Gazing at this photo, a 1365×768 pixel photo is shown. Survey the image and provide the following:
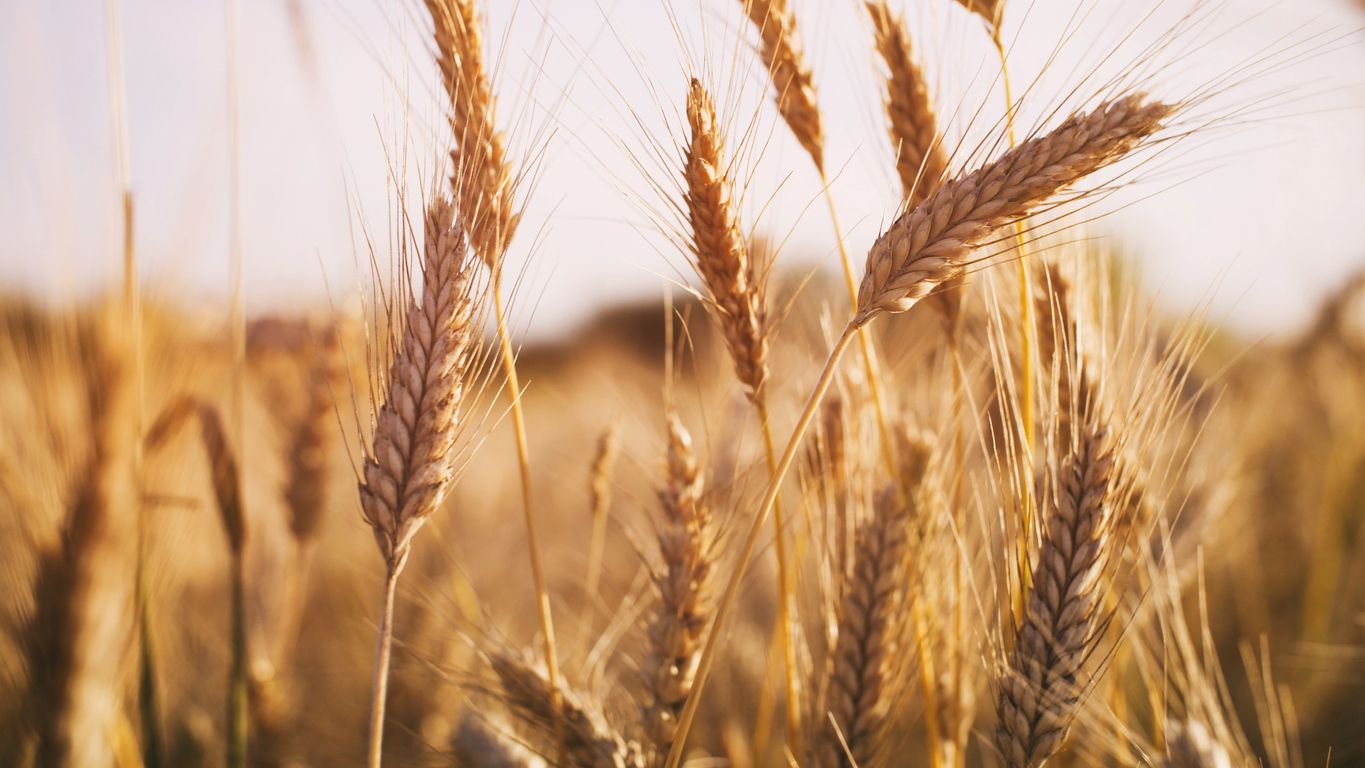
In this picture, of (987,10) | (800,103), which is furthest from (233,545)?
(987,10)

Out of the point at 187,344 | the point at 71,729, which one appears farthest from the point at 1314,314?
the point at 71,729

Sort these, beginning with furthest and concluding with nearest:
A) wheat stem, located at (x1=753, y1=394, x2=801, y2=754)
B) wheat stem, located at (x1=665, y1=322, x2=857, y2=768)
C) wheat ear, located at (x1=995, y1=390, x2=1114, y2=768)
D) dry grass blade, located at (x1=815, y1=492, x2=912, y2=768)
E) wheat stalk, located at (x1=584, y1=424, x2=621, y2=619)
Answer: wheat stalk, located at (x1=584, y1=424, x2=621, y2=619) < dry grass blade, located at (x1=815, y1=492, x2=912, y2=768) < wheat stem, located at (x1=753, y1=394, x2=801, y2=754) < wheat ear, located at (x1=995, y1=390, x2=1114, y2=768) < wheat stem, located at (x1=665, y1=322, x2=857, y2=768)

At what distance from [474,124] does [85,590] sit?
0.99 metres

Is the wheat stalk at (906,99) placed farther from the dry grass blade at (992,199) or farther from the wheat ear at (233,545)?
the wheat ear at (233,545)

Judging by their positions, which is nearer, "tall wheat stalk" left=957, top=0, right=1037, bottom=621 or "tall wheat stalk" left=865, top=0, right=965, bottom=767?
"tall wheat stalk" left=957, top=0, right=1037, bottom=621

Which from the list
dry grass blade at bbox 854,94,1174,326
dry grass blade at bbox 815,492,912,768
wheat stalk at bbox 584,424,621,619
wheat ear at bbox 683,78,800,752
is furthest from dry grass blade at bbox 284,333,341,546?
dry grass blade at bbox 854,94,1174,326

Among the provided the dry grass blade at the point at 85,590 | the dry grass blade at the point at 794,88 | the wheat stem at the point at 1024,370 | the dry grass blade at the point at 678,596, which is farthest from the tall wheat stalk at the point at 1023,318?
the dry grass blade at the point at 85,590

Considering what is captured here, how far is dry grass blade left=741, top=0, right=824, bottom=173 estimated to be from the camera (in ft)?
3.43

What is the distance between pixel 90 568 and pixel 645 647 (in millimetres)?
903

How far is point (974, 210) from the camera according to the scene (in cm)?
76

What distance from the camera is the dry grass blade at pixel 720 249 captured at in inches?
33.3

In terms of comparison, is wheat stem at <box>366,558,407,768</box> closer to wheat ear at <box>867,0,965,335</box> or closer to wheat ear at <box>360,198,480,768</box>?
wheat ear at <box>360,198,480,768</box>

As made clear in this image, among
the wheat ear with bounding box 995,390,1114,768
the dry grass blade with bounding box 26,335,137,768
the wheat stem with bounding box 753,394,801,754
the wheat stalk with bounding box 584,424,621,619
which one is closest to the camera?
the wheat ear with bounding box 995,390,1114,768

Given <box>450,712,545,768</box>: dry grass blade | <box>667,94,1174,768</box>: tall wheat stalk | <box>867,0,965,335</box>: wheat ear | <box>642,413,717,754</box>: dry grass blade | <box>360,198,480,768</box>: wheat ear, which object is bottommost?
<box>450,712,545,768</box>: dry grass blade
